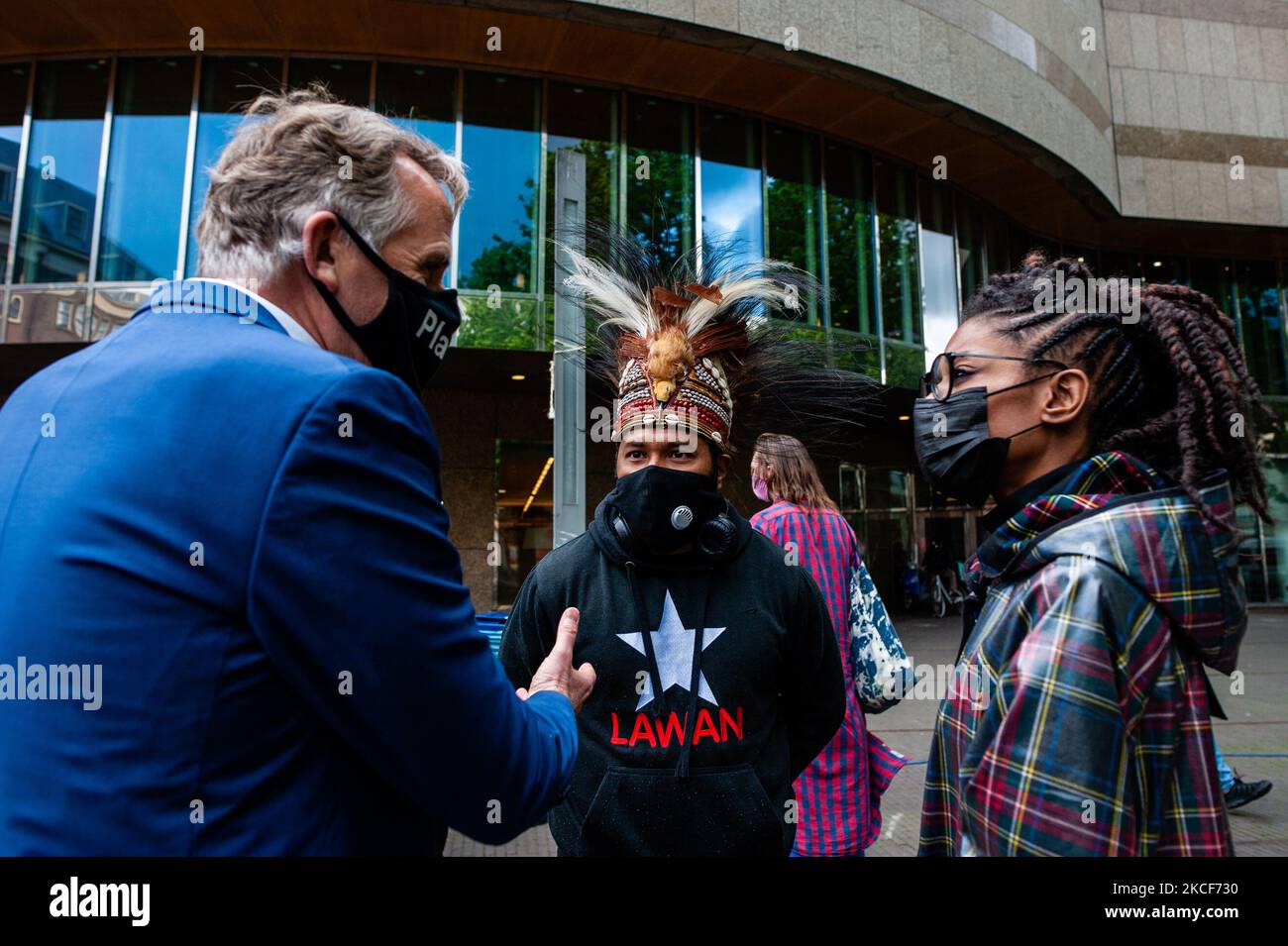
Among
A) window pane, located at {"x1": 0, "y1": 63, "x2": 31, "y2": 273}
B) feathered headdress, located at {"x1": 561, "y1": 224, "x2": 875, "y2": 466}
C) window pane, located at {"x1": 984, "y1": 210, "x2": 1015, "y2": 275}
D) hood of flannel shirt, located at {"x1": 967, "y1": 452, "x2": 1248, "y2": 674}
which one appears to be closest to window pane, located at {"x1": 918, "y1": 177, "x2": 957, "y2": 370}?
window pane, located at {"x1": 984, "y1": 210, "x2": 1015, "y2": 275}

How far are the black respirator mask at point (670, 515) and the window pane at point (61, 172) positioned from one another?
464 inches

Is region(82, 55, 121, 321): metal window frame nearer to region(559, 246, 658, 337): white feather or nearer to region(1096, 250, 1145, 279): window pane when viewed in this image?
region(559, 246, 658, 337): white feather

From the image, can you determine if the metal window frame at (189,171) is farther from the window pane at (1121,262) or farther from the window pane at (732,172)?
the window pane at (1121,262)


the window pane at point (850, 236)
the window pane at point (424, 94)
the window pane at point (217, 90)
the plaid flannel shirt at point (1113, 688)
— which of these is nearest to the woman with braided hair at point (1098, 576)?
the plaid flannel shirt at point (1113, 688)

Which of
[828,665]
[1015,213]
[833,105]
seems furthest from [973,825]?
[1015,213]

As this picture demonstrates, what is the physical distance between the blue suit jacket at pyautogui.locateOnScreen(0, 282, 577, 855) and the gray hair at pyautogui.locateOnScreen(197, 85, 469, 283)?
0.33 metres

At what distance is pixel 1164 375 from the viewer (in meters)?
1.71

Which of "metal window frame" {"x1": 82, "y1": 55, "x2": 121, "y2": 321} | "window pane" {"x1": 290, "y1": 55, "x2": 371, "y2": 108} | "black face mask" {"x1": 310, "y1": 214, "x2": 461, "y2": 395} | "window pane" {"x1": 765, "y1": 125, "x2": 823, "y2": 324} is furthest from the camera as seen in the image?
"window pane" {"x1": 765, "y1": 125, "x2": 823, "y2": 324}

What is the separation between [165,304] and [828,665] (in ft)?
6.40

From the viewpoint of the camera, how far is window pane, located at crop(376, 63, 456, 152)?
452 inches

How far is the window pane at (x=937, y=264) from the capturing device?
1445cm

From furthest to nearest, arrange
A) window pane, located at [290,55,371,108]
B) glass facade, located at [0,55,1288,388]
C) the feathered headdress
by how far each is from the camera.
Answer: window pane, located at [290,55,371,108] → glass facade, located at [0,55,1288,388] → the feathered headdress
